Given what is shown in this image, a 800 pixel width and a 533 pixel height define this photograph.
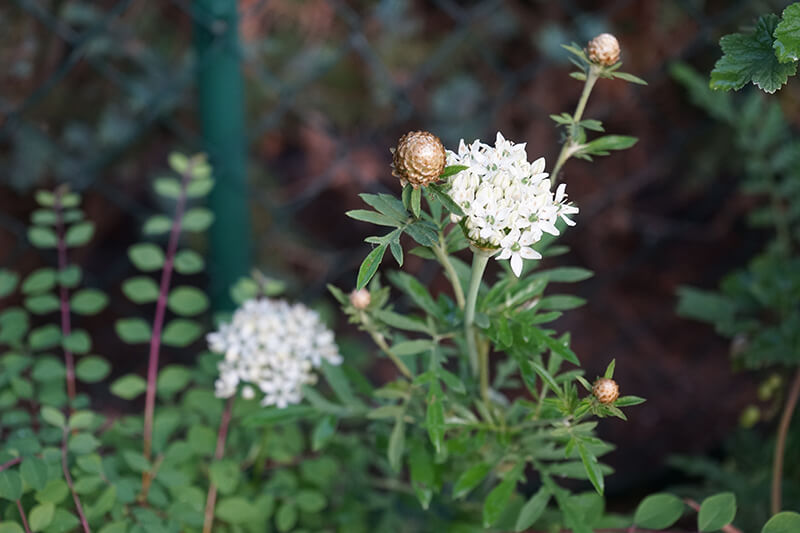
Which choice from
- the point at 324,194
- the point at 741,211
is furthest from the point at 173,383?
the point at 741,211

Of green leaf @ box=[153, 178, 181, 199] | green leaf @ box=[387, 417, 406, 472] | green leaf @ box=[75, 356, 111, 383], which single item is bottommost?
green leaf @ box=[387, 417, 406, 472]

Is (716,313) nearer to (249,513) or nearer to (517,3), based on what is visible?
(249,513)

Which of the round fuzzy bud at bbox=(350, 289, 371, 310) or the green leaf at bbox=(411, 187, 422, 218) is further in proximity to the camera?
the round fuzzy bud at bbox=(350, 289, 371, 310)

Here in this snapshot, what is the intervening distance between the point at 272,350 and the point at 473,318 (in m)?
0.31

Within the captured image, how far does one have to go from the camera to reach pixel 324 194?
2.17m

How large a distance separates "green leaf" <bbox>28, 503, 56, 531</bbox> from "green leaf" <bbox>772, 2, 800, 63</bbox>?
0.87 m

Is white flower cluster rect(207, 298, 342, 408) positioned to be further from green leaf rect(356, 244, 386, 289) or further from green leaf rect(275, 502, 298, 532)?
green leaf rect(356, 244, 386, 289)

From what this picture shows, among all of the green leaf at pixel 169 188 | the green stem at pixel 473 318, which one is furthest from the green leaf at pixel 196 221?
the green stem at pixel 473 318

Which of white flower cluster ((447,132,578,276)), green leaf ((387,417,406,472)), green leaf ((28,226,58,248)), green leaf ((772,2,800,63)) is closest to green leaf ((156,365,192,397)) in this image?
green leaf ((28,226,58,248))

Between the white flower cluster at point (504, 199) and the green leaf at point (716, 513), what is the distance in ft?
1.32

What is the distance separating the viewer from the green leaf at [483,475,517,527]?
2.73 feet

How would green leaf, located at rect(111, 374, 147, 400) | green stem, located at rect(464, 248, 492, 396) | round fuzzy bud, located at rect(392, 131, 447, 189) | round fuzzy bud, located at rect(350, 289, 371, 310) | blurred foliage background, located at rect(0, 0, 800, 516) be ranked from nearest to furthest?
1. round fuzzy bud, located at rect(392, 131, 447, 189)
2. green stem, located at rect(464, 248, 492, 396)
3. round fuzzy bud, located at rect(350, 289, 371, 310)
4. green leaf, located at rect(111, 374, 147, 400)
5. blurred foliage background, located at rect(0, 0, 800, 516)

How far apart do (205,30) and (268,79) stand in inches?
9.0

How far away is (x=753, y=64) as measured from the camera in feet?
2.37
